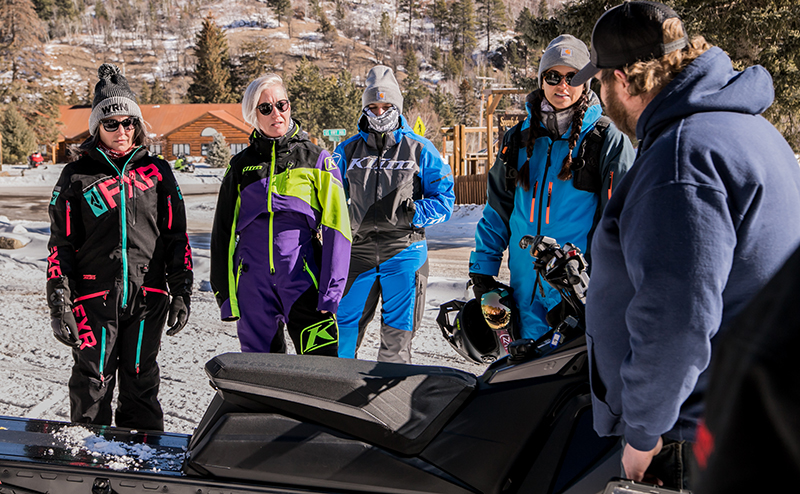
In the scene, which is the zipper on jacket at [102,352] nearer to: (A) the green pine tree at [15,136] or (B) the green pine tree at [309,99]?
(A) the green pine tree at [15,136]

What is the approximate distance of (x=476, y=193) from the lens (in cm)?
1989

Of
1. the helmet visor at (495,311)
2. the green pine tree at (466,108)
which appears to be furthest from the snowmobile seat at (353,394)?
the green pine tree at (466,108)

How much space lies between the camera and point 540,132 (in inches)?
104

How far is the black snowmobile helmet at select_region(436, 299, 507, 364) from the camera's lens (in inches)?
94.6

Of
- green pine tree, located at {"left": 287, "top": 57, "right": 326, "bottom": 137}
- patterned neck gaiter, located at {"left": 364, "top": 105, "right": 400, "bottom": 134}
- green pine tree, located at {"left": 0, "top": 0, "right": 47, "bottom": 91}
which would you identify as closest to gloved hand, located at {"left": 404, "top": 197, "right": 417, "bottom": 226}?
patterned neck gaiter, located at {"left": 364, "top": 105, "right": 400, "bottom": 134}

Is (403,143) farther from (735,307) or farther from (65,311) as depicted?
(735,307)

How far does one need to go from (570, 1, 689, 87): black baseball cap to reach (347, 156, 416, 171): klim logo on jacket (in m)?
2.19

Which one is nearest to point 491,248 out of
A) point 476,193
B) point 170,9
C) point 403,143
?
point 403,143

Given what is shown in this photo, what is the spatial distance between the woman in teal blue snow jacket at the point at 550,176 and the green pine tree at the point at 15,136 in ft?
138

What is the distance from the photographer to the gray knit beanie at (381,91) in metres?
3.62

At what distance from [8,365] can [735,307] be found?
183 inches

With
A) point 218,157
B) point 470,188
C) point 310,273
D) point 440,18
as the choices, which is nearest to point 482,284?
point 310,273

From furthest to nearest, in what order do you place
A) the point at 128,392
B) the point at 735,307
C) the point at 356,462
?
the point at 128,392
the point at 356,462
the point at 735,307

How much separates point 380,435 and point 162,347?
3.52 meters
